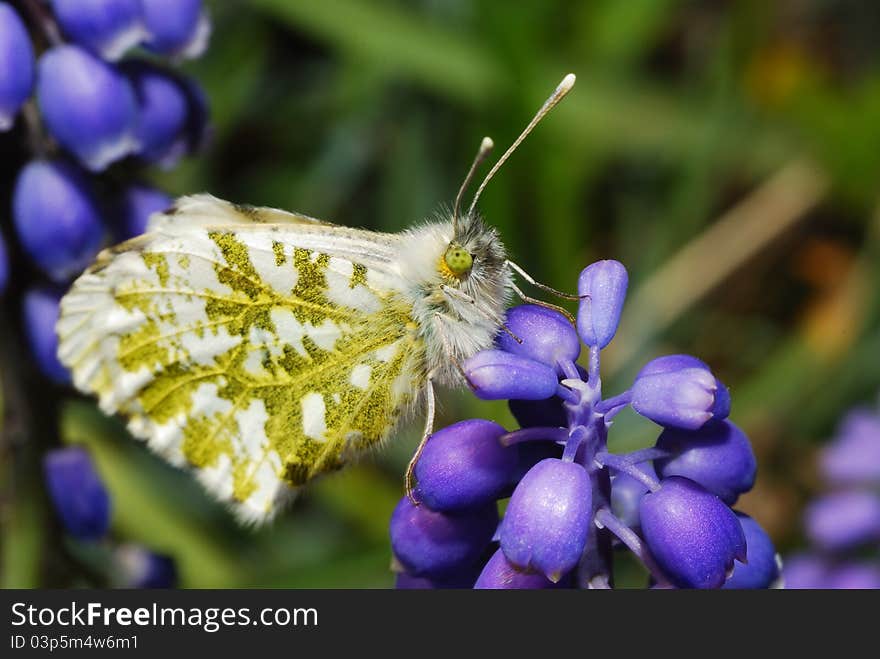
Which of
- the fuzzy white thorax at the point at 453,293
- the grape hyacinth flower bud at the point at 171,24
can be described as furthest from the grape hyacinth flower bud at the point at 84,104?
the fuzzy white thorax at the point at 453,293

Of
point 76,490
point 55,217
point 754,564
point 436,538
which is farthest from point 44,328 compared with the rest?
point 754,564

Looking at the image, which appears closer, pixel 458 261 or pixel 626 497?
pixel 626 497

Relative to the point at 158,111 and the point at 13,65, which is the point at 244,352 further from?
the point at 13,65

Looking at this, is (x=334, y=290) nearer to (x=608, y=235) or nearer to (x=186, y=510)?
(x=186, y=510)

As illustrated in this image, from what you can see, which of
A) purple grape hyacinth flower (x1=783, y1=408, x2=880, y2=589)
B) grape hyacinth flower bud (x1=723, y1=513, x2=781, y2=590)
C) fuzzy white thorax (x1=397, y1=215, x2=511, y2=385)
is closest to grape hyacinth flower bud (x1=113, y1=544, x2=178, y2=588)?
fuzzy white thorax (x1=397, y1=215, x2=511, y2=385)

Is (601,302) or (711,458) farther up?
Answer: (601,302)
